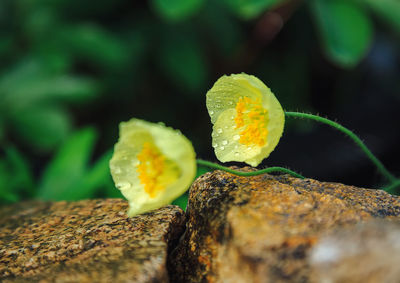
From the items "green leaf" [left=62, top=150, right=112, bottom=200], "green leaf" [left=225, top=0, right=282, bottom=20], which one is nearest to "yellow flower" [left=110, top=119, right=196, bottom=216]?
"green leaf" [left=62, top=150, right=112, bottom=200]

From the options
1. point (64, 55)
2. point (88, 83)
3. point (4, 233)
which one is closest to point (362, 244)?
point (4, 233)

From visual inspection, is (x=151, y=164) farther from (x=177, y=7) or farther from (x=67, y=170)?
(x=177, y=7)

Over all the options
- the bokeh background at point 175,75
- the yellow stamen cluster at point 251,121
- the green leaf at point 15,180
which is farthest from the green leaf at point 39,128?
the yellow stamen cluster at point 251,121

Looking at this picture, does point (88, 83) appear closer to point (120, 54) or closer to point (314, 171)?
point (120, 54)

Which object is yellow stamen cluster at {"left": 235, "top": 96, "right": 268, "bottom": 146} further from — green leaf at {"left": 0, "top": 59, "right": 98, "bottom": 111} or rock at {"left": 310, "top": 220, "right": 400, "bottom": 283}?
green leaf at {"left": 0, "top": 59, "right": 98, "bottom": 111}

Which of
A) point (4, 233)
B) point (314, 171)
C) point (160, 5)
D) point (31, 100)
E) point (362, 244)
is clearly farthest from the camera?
point (314, 171)

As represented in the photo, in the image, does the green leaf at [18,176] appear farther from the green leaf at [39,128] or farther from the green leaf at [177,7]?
the green leaf at [177,7]

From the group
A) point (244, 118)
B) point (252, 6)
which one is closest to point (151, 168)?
point (244, 118)
